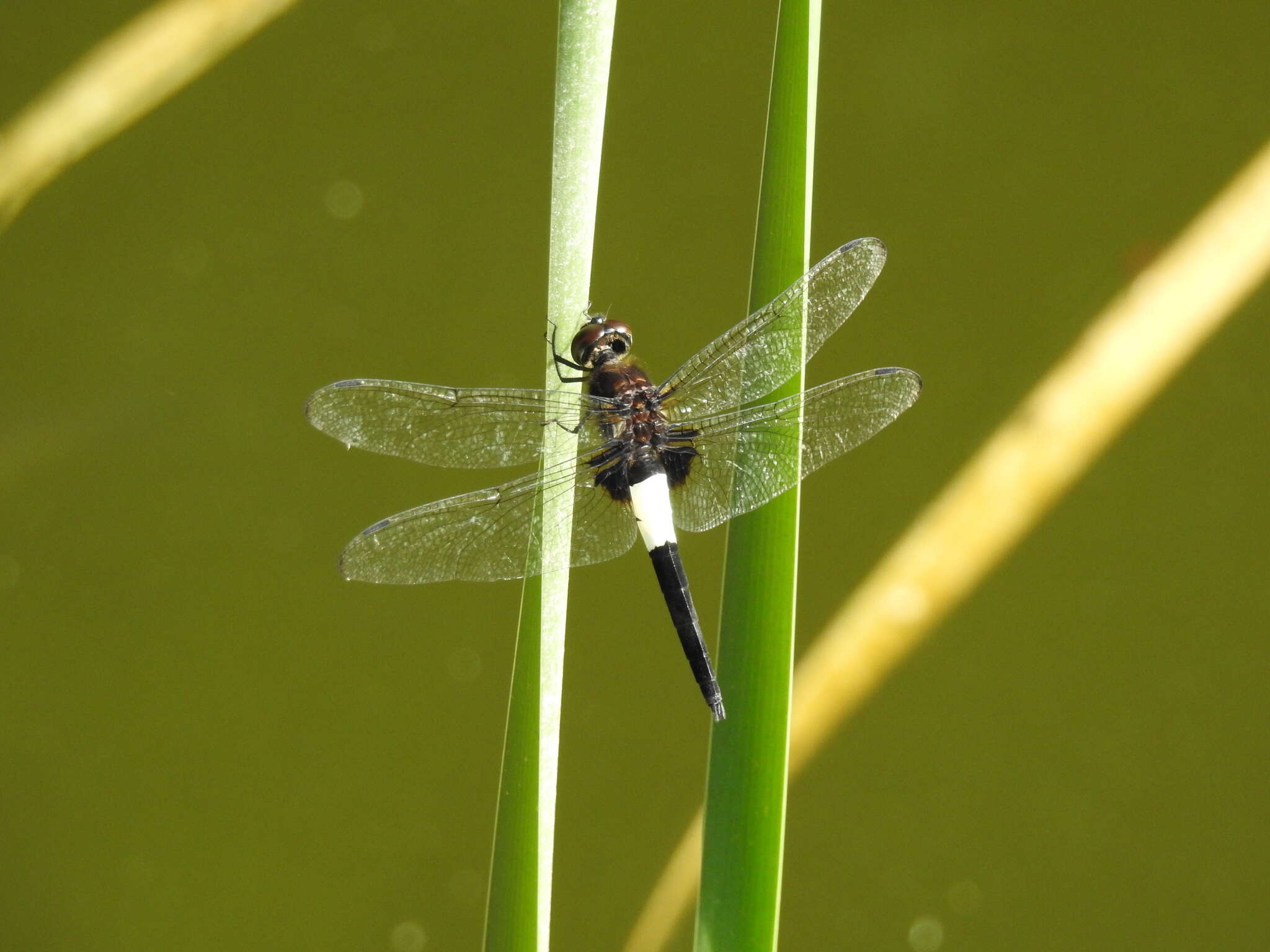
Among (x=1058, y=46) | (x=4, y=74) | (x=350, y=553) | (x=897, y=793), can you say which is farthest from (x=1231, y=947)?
(x=4, y=74)

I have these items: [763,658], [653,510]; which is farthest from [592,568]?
[763,658]

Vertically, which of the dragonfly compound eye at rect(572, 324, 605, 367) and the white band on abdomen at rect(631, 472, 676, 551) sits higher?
the dragonfly compound eye at rect(572, 324, 605, 367)

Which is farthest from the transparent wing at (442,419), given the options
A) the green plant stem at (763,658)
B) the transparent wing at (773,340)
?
the green plant stem at (763,658)

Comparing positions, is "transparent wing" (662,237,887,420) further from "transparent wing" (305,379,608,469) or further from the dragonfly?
"transparent wing" (305,379,608,469)

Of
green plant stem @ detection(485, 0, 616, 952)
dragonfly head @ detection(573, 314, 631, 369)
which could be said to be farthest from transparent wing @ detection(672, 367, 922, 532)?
green plant stem @ detection(485, 0, 616, 952)

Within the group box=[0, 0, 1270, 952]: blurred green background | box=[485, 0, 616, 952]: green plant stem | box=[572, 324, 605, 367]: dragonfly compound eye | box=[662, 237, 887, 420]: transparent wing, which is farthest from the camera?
box=[0, 0, 1270, 952]: blurred green background

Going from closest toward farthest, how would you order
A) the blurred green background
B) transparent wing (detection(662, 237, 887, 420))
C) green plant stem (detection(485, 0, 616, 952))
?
green plant stem (detection(485, 0, 616, 952))
transparent wing (detection(662, 237, 887, 420))
the blurred green background

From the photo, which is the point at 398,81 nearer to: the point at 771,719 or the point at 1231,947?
the point at 771,719

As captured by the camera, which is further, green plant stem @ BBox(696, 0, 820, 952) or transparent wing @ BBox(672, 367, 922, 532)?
transparent wing @ BBox(672, 367, 922, 532)

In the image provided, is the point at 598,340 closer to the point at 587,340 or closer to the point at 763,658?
the point at 587,340
